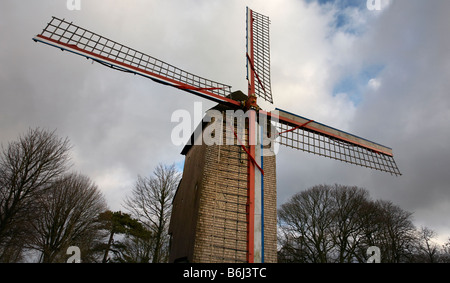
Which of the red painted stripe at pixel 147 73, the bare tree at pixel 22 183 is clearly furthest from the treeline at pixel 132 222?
the red painted stripe at pixel 147 73

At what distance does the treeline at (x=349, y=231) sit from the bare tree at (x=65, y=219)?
22391 mm

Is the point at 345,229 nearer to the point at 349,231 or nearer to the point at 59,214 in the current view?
the point at 349,231

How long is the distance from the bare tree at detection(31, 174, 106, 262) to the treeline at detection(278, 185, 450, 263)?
882 inches

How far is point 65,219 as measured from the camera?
21609 mm

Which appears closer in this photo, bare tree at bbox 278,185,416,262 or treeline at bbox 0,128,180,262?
treeline at bbox 0,128,180,262

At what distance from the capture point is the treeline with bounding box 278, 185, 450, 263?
30.7m

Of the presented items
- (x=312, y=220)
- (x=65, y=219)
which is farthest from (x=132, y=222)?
(x=312, y=220)

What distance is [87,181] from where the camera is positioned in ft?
85.6

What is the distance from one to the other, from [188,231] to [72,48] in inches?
348

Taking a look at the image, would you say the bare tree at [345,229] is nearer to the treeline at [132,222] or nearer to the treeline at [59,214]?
the treeline at [132,222]

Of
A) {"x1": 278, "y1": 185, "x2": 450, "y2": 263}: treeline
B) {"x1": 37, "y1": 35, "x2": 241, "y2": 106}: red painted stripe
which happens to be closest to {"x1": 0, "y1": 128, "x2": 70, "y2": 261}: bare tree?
{"x1": 37, "y1": 35, "x2": 241, "y2": 106}: red painted stripe

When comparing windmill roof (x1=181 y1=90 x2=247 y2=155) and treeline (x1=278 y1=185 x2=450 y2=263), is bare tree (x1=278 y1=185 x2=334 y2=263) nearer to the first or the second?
treeline (x1=278 y1=185 x2=450 y2=263)
